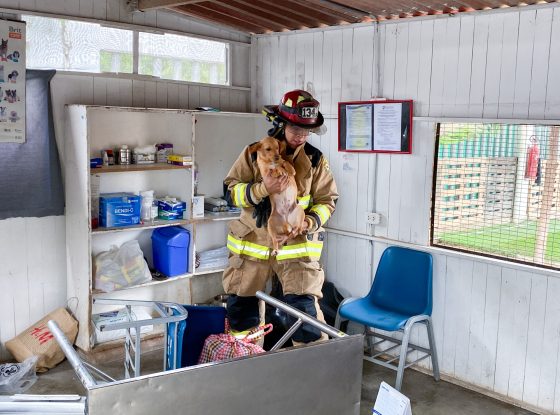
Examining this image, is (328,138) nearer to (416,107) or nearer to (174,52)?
(416,107)

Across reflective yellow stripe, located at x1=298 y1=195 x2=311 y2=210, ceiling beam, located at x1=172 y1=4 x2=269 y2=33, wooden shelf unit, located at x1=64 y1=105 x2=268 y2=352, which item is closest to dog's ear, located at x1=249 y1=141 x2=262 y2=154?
reflective yellow stripe, located at x1=298 y1=195 x2=311 y2=210

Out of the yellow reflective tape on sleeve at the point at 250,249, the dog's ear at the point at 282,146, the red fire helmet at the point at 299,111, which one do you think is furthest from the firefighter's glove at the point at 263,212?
the red fire helmet at the point at 299,111

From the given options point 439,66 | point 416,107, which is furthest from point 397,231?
point 439,66

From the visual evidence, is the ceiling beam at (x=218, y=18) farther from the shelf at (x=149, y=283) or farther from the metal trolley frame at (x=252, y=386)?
the metal trolley frame at (x=252, y=386)

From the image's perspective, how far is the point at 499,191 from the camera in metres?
3.87

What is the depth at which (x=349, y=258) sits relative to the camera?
4746mm

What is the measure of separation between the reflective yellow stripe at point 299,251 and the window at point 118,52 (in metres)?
2.02

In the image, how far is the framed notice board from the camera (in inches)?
166

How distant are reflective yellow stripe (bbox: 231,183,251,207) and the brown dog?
166mm

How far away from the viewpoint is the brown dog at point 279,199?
3303 mm

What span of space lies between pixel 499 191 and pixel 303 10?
186cm

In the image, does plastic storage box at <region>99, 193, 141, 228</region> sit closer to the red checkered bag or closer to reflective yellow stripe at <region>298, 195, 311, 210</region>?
reflective yellow stripe at <region>298, 195, 311, 210</region>

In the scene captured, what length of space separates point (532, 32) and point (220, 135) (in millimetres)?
2610

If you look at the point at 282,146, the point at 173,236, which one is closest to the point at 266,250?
the point at 282,146
